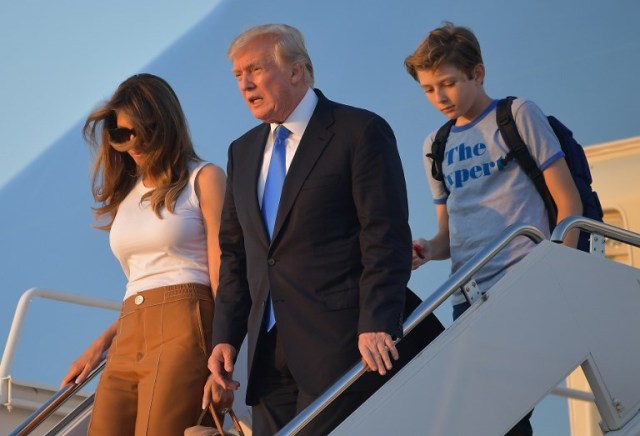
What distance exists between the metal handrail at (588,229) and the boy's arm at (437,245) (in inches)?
25.9

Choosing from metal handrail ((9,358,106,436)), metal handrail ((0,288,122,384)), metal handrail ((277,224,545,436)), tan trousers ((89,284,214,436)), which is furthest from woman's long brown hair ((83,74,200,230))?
metal handrail ((0,288,122,384))

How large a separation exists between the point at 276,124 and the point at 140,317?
0.87m

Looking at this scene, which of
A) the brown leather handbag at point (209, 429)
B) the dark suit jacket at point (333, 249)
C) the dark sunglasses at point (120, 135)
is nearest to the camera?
the dark suit jacket at point (333, 249)

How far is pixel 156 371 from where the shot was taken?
420cm

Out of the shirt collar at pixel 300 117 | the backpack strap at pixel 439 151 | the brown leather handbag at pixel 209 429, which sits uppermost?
the shirt collar at pixel 300 117

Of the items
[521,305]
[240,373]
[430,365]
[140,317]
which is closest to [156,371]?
[140,317]

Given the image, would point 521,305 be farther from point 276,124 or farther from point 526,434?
point 276,124

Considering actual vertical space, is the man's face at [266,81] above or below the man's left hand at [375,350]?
above

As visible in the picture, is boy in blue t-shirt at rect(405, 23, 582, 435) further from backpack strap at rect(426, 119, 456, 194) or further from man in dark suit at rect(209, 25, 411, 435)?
A: man in dark suit at rect(209, 25, 411, 435)

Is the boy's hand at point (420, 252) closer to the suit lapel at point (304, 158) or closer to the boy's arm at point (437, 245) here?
the boy's arm at point (437, 245)

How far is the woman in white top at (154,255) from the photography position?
4223 millimetres

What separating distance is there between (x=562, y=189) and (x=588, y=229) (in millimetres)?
194

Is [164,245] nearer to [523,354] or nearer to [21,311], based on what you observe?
[523,354]

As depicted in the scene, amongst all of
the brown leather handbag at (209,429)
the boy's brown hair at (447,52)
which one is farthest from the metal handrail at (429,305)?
the boy's brown hair at (447,52)
